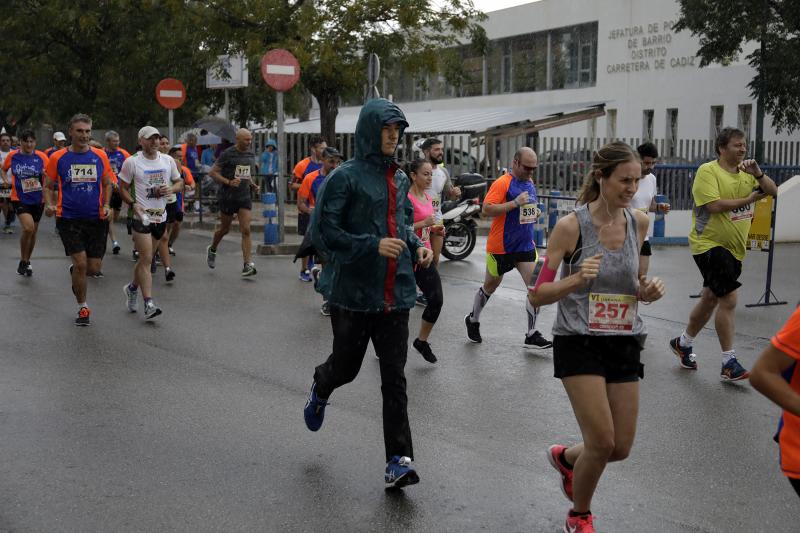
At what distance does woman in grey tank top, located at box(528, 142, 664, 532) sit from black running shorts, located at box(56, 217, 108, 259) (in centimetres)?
688

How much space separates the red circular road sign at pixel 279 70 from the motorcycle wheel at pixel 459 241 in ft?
11.6

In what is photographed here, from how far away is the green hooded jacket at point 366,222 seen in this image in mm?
5480

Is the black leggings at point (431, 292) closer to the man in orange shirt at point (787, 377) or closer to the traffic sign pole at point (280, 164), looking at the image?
the man in orange shirt at point (787, 377)

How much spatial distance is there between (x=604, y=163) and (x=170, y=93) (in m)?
19.4

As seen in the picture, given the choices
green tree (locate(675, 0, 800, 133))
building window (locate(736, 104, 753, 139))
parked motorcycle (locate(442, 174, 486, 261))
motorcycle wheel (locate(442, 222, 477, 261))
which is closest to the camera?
parked motorcycle (locate(442, 174, 486, 261))

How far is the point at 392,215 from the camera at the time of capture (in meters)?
5.59

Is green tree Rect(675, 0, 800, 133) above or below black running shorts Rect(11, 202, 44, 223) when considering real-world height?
above

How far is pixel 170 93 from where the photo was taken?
75.4 ft

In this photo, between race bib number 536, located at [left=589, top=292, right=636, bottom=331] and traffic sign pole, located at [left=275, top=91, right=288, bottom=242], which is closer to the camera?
race bib number 536, located at [left=589, top=292, right=636, bottom=331]

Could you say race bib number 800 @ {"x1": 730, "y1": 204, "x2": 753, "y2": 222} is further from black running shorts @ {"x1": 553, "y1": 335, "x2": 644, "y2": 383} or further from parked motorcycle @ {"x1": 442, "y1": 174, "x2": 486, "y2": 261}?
parked motorcycle @ {"x1": 442, "y1": 174, "x2": 486, "y2": 261}

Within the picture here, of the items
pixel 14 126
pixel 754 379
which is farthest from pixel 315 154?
pixel 14 126

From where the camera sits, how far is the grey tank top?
457 cm

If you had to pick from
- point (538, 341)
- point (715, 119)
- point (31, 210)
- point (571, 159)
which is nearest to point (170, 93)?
point (31, 210)

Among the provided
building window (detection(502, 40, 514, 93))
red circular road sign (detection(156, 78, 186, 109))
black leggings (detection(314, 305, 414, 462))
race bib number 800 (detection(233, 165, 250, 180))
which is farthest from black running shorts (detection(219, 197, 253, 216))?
building window (detection(502, 40, 514, 93))
